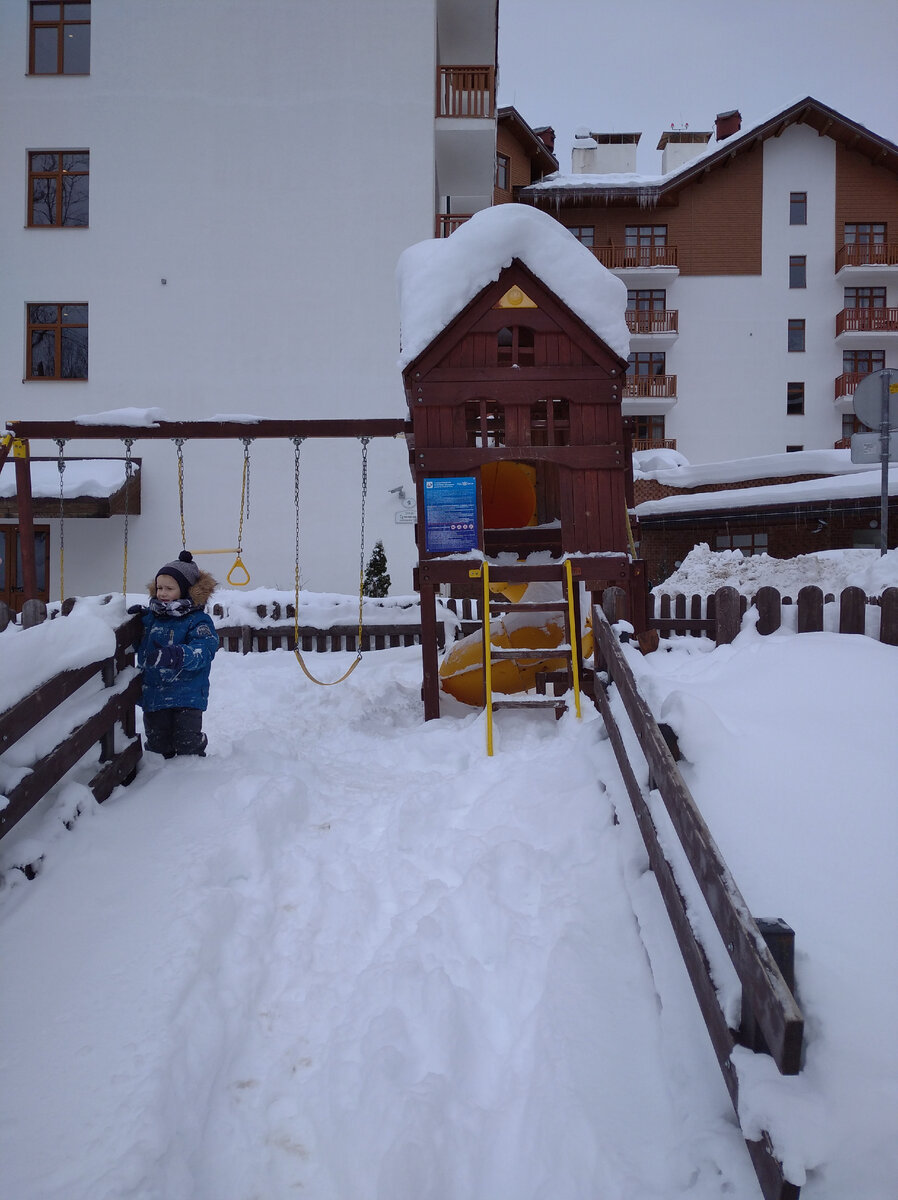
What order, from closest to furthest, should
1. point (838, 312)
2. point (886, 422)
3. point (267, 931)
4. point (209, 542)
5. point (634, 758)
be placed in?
point (267, 931)
point (634, 758)
point (886, 422)
point (209, 542)
point (838, 312)

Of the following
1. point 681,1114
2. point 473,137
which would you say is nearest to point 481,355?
point 681,1114

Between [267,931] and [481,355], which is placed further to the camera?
[481,355]

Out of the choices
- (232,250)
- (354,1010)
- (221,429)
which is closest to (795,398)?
(232,250)

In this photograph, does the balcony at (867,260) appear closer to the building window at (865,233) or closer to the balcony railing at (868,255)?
the balcony railing at (868,255)

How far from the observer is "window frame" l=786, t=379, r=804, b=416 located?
3134 centimetres

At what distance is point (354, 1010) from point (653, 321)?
31.4 m

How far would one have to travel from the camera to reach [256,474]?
1727cm

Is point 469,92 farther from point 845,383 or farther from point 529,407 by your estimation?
point 845,383

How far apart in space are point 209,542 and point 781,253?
1036 inches

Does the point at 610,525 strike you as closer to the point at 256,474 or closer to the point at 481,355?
the point at 481,355

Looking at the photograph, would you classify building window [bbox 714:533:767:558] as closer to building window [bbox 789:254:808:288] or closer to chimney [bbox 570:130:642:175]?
building window [bbox 789:254:808:288]

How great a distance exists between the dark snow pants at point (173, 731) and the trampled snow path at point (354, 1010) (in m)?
0.73

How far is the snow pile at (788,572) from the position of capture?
34.6 feet

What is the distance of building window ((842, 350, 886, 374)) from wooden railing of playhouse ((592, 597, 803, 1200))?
3330 cm
